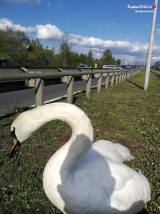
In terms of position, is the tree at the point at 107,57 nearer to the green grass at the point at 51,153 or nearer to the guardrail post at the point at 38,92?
the green grass at the point at 51,153

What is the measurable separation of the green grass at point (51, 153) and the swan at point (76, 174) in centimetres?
77

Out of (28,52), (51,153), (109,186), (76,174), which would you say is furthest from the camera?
(28,52)

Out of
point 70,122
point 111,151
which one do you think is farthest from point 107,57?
point 70,122

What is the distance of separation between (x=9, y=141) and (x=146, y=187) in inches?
107

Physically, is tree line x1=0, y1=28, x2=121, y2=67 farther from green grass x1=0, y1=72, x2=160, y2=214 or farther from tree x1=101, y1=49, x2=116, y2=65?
green grass x1=0, y1=72, x2=160, y2=214

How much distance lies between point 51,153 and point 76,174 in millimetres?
2286

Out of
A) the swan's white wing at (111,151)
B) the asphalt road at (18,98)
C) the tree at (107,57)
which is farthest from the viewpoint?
the tree at (107,57)

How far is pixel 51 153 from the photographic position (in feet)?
18.1

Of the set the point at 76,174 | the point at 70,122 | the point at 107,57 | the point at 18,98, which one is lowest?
the point at 107,57

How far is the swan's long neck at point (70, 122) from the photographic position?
3.24 metres

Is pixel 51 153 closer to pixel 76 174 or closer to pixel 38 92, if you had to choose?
pixel 38 92

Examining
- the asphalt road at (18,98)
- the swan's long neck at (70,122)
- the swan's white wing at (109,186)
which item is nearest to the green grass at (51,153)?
the swan's white wing at (109,186)

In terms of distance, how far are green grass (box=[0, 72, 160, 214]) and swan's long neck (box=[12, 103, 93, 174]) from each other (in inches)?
38.7

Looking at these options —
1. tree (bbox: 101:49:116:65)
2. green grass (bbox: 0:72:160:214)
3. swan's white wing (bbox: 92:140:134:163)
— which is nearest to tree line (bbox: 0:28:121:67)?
A: tree (bbox: 101:49:116:65)
